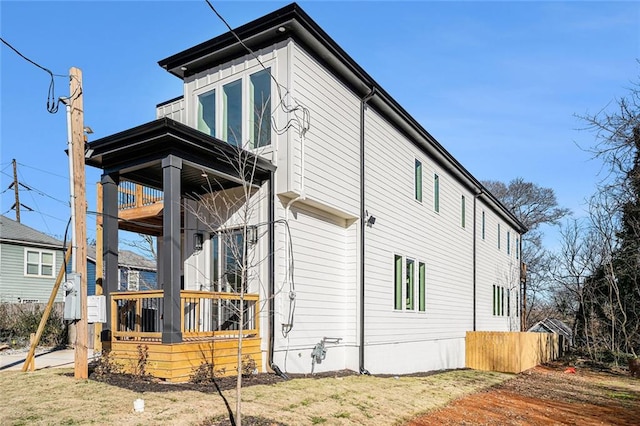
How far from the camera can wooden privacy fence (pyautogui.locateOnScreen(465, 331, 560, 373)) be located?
1749cm

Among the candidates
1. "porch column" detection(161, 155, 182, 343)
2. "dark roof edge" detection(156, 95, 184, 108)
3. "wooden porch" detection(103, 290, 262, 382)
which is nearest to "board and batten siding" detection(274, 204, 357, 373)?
"wooden porch" detection(103, 290, 262, 382)

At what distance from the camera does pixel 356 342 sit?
12.0m

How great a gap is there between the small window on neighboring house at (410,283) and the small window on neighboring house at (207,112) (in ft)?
22.5

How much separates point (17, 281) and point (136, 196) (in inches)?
602

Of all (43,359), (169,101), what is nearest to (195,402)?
(43,359)

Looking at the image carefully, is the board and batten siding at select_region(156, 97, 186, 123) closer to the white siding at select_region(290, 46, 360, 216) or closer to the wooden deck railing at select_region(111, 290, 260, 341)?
the white siding at select_region(290, 46, 360, 216)

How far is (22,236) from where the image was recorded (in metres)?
25.0

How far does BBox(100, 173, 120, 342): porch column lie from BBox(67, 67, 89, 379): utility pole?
0.80 metres

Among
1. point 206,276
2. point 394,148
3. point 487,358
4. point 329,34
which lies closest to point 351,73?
point 329,34

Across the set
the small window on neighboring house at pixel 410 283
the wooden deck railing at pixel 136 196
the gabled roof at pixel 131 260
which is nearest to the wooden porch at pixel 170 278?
the wooden deck railing at pixel 136 196

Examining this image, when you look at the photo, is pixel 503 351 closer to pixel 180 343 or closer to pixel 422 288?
pixel 422 288

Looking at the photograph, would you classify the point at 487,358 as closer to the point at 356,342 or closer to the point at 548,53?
the point at 356,342

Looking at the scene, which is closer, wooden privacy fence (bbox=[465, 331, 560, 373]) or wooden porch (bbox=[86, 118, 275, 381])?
wooden porch (bbox=[86, 118, 275, 381])

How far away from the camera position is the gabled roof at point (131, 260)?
2850cm
